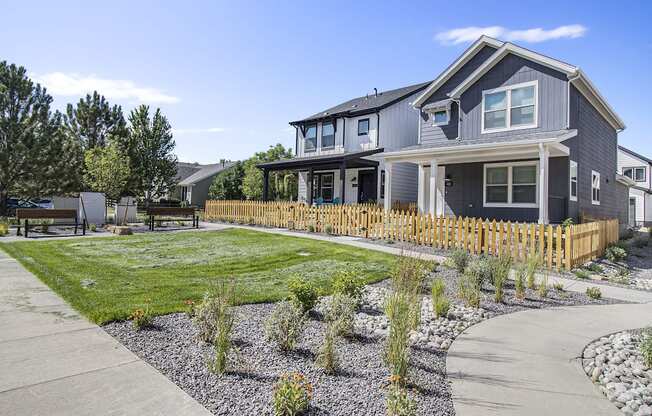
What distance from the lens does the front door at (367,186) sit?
2297 cm

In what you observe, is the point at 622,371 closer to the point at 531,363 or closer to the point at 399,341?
the point at 531,363

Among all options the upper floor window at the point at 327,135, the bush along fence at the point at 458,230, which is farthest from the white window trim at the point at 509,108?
the upper floor window at the point at 327,135

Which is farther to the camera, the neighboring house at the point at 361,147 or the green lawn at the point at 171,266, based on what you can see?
the neighboring house at the point at 361,147

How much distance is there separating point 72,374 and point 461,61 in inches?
717

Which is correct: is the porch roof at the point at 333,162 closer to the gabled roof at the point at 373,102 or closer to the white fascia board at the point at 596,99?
the gabled roof at the point at 373,102

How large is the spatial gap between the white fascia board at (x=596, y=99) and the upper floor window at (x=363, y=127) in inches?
462

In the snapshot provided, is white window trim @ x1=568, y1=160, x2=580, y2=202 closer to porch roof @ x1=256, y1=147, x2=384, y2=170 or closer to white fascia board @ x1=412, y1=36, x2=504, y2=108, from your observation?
white fascia board @ x1=412, y1=36, x2=504, y2=108

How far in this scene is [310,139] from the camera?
1057 inches

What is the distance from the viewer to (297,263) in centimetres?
929

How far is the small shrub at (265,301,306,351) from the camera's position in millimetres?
3922

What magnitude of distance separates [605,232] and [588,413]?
13.0 m

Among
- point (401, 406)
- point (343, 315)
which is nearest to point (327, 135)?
point (343, 315)

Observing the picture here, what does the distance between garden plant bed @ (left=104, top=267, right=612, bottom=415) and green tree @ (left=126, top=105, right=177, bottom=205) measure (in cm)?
3193

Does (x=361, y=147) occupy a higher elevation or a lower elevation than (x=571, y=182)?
higher
